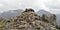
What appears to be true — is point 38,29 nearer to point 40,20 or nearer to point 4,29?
point 40,20

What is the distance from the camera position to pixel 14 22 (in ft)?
278

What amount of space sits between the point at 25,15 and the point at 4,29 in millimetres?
12391

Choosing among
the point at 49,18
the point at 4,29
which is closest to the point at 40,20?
the point at 49,18

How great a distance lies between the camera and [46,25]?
280 feet

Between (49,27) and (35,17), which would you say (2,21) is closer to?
(35,17)

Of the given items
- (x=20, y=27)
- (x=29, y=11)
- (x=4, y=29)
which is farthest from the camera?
(x=29, y=11)

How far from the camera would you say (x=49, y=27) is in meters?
85.3

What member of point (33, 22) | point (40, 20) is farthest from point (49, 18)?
point (33, 22)

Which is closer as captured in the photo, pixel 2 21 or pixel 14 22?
pixel 14 22

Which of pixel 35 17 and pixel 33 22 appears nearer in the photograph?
pixel 33 22

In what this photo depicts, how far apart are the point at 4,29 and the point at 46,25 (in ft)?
67.3

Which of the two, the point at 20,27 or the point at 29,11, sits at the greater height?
the point at 29,11

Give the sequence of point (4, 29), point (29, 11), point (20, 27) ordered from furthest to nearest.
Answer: point (29, 11), point (4, 29), point (20, 27)

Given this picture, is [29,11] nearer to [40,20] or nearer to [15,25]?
[40,20]
